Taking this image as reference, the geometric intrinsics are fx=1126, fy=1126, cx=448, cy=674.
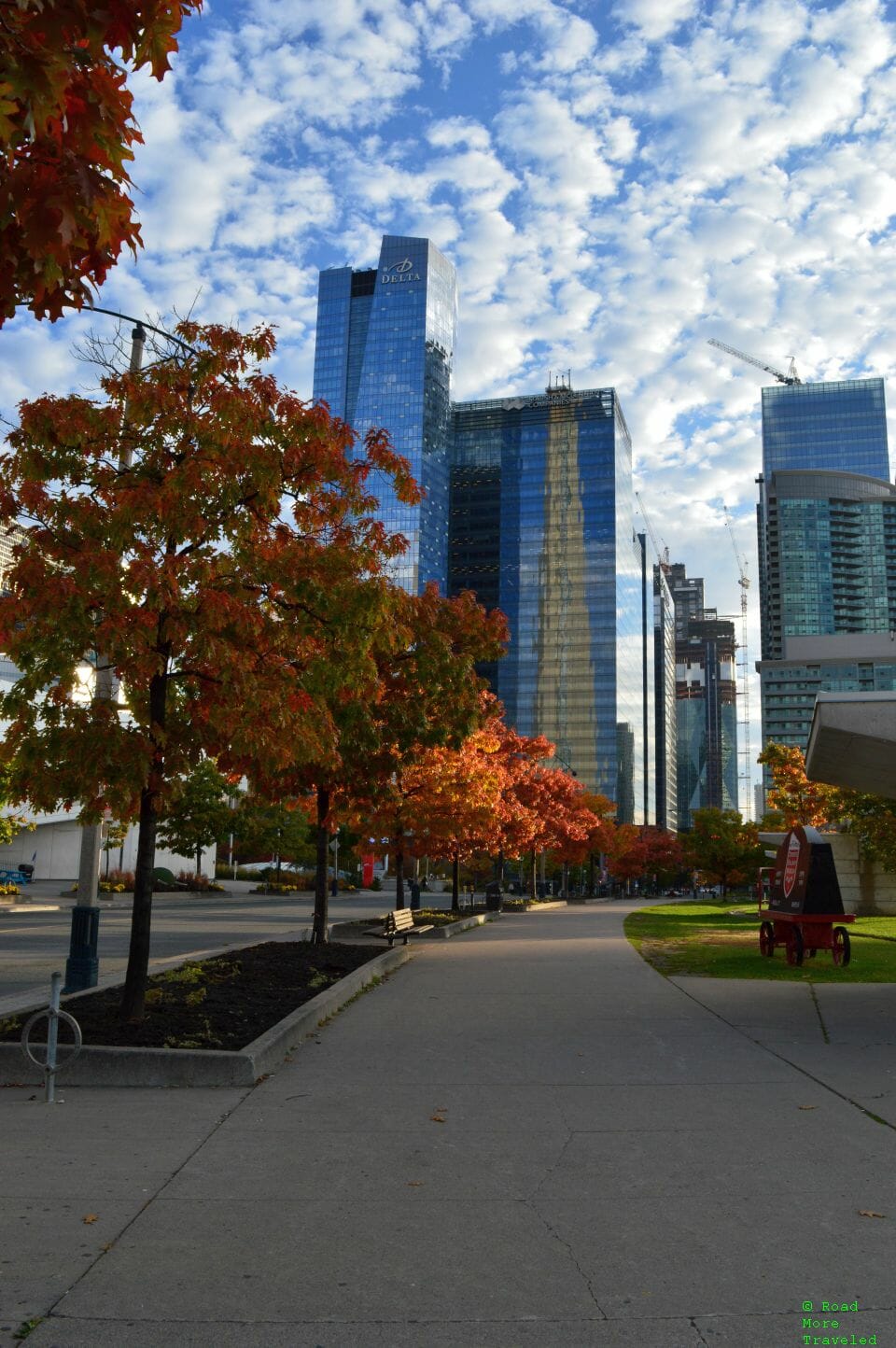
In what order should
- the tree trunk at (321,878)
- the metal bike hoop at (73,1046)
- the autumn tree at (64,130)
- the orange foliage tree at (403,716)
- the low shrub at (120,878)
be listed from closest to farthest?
the autumn tree at (64,130) → the metal bike hoop at (73,1046) → the orange foliage tree at (403,716) → the tree trunk at (321,878) → the low shrub at (120,878)

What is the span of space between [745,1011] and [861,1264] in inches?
339

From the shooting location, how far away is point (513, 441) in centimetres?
19900

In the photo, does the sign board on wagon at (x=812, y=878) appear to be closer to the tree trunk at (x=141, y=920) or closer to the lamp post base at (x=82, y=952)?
the lamp post base at (x=82, y=952)

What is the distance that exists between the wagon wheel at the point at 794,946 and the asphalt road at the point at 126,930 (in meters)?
10.7

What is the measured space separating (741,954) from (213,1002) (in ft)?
43.2

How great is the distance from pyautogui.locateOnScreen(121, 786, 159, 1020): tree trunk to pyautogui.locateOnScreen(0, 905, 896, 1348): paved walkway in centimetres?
169

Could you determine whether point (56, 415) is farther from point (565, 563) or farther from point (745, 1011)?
point (565, 563)

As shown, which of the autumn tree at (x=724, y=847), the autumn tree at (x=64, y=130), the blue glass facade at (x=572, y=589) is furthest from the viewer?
the blue glass facade at (x=572, y=589)

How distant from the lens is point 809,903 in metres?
18.9

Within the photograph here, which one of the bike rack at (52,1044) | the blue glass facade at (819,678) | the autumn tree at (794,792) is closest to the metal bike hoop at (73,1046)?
the bike rack at (52,1044)

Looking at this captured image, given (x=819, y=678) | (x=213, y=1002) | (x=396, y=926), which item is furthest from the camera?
(x=819, y=678)

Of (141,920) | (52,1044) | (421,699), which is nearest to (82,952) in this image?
(141,920)

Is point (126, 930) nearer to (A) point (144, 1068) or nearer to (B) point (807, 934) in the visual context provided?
(B) point (807, 934)

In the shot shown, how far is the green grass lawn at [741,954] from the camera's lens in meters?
17.9
